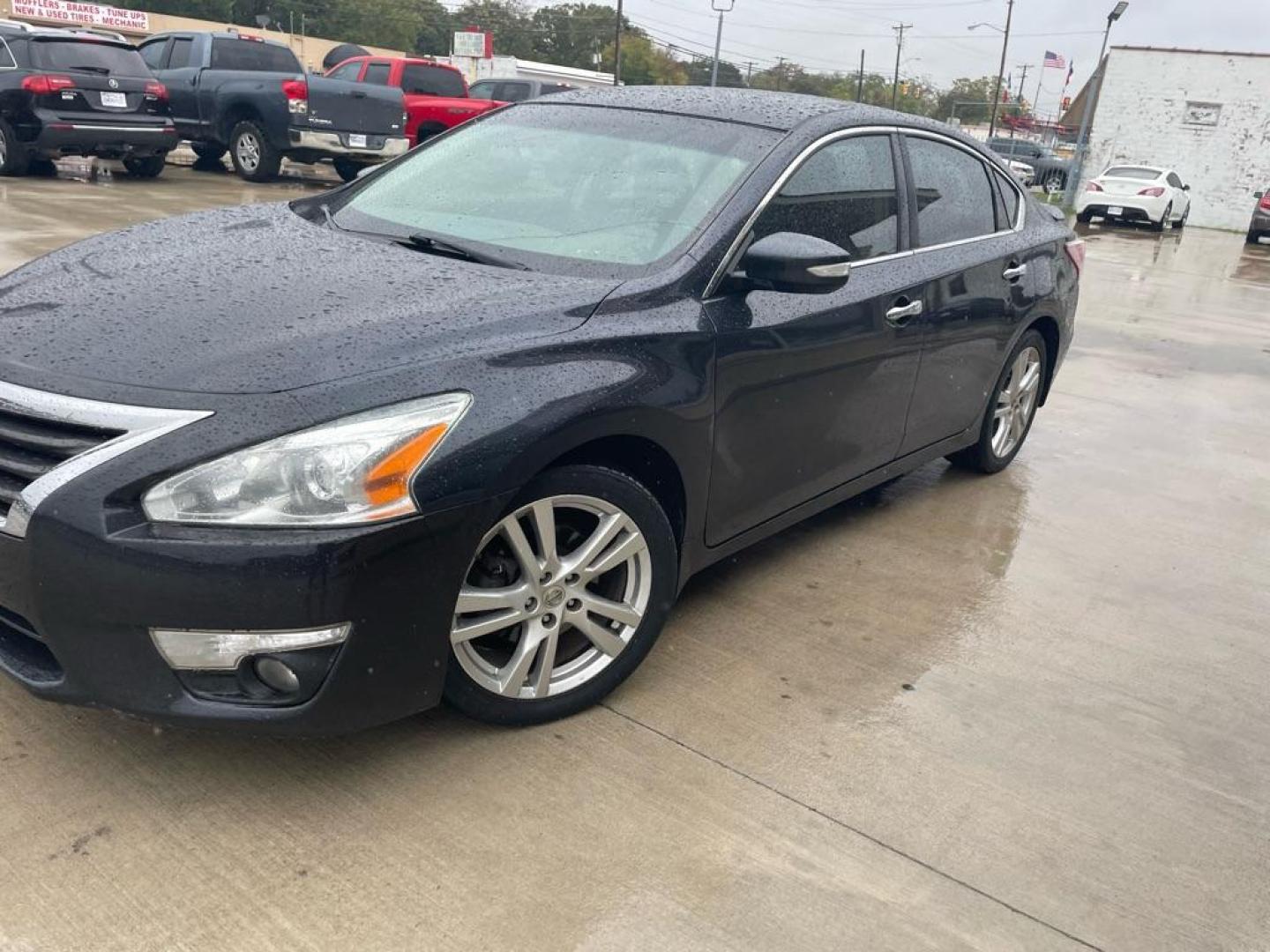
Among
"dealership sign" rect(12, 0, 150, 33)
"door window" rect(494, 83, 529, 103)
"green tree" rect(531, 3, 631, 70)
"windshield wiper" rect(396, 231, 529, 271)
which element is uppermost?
"green tree" rect(531, 3, 631, 70)

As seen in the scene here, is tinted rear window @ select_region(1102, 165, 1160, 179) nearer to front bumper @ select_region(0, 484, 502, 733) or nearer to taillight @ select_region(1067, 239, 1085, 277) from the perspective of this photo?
taillight @ select_region(1067, 239, 1085, 277)

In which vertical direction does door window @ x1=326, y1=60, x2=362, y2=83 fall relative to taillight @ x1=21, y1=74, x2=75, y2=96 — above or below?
above

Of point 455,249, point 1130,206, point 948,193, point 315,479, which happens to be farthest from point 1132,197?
point 315,479

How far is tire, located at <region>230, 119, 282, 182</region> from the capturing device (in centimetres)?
1430

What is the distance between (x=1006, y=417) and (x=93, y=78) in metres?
11.3

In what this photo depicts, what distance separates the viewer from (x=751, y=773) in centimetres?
273

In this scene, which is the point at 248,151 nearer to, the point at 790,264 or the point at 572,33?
the point at 790,264

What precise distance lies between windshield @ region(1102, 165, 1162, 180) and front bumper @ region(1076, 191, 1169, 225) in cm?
67

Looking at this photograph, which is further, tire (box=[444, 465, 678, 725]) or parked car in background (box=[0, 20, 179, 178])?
parked car in background (box=[0, 20, 179, 178])

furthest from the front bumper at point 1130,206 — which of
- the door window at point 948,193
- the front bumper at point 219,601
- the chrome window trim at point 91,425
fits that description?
the chrome window trim at point 91,425

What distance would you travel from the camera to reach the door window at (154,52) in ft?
51.4

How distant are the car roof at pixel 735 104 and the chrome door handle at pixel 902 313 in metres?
0.65

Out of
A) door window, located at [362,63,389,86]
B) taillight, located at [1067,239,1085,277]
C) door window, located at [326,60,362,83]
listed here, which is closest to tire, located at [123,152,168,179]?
door window, located at [326,60,362,83]

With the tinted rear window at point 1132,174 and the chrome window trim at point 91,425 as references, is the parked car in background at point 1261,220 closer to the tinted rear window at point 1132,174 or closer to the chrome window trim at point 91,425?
the tinted rear window at point 1132,174
